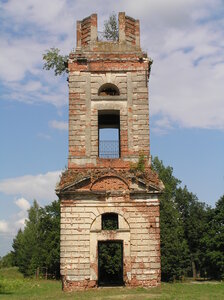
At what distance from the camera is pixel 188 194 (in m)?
35.7

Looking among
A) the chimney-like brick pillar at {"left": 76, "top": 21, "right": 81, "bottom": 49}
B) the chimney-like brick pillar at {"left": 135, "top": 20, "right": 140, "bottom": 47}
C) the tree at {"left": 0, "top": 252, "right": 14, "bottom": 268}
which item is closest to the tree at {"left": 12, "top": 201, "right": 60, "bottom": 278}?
the tree at {"left": 0, "top": 252, "right": 14, "bottom": 268}

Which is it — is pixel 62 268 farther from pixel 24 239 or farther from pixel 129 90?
pixel 24 239

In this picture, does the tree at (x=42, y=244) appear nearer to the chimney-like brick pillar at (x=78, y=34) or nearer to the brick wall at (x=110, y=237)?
the brick wall at (x=110, y=237)

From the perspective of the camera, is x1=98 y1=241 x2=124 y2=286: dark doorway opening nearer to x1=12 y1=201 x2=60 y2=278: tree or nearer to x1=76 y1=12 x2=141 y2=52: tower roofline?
x1=12 y1=201 x2=60 y2=278: tree

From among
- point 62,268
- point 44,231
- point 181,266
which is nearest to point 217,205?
point 181,266

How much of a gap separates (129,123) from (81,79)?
8.22ft

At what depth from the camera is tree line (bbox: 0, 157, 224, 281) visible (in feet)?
85.9

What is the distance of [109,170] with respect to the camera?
13.7 metres

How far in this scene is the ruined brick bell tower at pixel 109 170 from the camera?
42.7 ft

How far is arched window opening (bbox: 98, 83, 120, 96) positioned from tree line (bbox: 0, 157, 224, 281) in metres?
12.2

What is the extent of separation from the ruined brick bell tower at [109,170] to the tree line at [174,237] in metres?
12.5

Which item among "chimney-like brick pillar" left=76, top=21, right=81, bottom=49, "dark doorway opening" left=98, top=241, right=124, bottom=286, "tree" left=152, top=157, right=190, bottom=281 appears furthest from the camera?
"tree" left=152, top=157, right=190, bottom=281

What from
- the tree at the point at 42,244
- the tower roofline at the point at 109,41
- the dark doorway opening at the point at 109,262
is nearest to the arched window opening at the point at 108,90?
the tower roofline at the point at 109,41

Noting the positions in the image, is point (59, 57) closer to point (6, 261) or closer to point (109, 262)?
point (109, 262)
